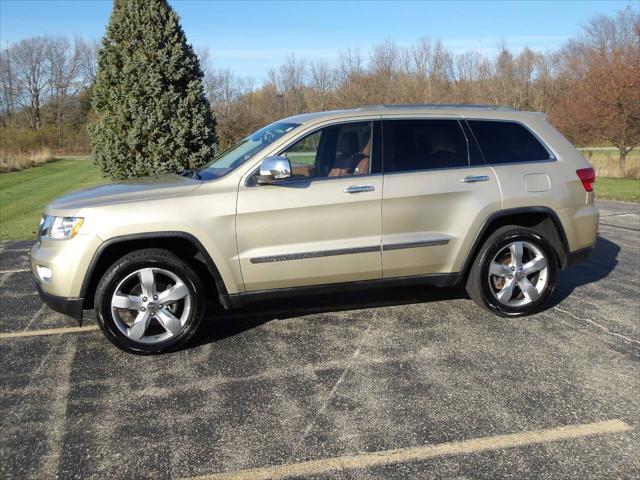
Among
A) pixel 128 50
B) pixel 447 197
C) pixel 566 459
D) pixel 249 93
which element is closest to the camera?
pixel 566 459

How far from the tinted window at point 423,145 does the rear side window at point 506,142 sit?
20cm

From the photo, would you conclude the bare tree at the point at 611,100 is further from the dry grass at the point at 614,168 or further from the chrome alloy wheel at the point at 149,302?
the chrome alloy wheel at the point at 149,302

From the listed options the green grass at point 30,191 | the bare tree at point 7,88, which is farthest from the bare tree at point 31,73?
the green grass at point 30,191

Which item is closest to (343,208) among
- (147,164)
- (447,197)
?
(447,197)

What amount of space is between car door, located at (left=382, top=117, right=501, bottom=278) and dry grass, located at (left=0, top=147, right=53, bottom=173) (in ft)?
82.3

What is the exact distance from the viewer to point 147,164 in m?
10.0

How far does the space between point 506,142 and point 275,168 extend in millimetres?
2238

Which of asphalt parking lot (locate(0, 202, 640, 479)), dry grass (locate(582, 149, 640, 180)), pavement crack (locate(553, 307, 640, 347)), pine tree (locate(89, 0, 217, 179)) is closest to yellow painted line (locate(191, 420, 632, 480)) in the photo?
asphalt parking lot (locate(0, 202, 640, 479))

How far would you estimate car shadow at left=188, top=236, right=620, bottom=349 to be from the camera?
16.8ft

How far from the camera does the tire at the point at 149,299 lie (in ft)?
14.2

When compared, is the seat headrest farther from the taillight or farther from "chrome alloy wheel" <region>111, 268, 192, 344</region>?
the taillight

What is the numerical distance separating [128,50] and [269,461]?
8.70 m

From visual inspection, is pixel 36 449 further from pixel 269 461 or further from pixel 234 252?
pixel 234 252

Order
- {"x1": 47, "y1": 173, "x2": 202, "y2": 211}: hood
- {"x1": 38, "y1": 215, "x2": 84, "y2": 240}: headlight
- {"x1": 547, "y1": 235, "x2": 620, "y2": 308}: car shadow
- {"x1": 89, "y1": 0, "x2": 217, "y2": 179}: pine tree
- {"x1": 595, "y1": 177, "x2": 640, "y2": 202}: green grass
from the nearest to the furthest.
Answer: {"x1": 38, "y1": 215, "x2": 84, "y2": 240}: headlight < {"x1": 47, "y1": 173, "x2": 202, "y2": 211}: hood < {"x1": 547, "y1": 235, "x2": 620, "y2": 308}: car shadow < {"x1": 89, "y1": 0, "x2": 217, "y2": 179}: pine tree < {"x1": 595, "y1": 177, "x2": 640, "y2": 202}: green grass
